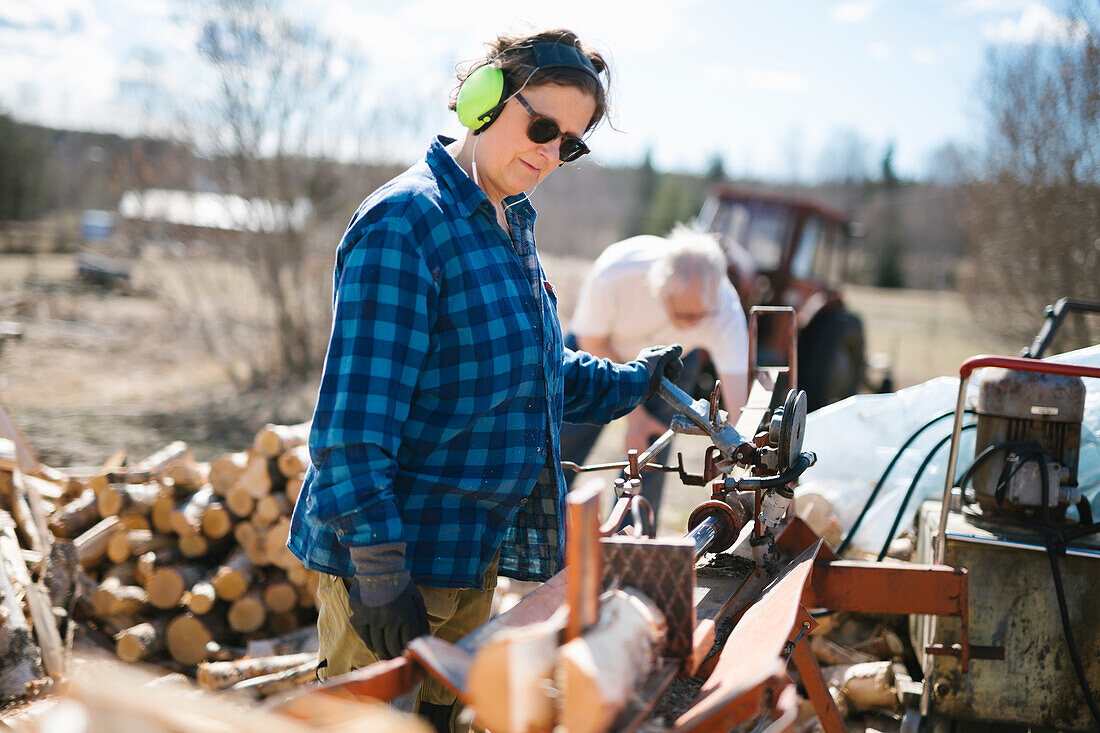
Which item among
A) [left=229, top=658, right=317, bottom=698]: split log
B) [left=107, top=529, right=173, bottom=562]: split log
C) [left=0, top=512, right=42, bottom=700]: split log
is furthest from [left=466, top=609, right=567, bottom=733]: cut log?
[left=107, top=529, right=173, bottom=562]: split log

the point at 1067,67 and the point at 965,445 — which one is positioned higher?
the point at 1067,67

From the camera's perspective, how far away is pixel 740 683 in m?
1.29

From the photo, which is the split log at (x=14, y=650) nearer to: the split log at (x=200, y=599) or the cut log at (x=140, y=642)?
the cut log at (x=140, y=642)

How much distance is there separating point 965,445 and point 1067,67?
7560mm

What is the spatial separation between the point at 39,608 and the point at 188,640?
0.62m

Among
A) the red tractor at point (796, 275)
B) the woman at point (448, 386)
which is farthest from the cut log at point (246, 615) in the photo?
the red tractor at point (796, 275)

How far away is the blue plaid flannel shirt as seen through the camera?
1.50 meters

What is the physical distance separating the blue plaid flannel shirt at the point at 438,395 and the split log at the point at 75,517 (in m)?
2.71

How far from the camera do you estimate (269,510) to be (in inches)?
147

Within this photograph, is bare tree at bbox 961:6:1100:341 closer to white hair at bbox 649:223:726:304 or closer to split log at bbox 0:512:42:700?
white hair at bbox 649:223:726:304

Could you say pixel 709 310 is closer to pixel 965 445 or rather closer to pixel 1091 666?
pixel 965 445

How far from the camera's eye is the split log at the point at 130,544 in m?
3.73

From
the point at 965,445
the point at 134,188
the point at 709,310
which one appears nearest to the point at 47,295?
the point at 134,188

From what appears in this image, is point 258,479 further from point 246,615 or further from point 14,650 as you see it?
point 14,650
